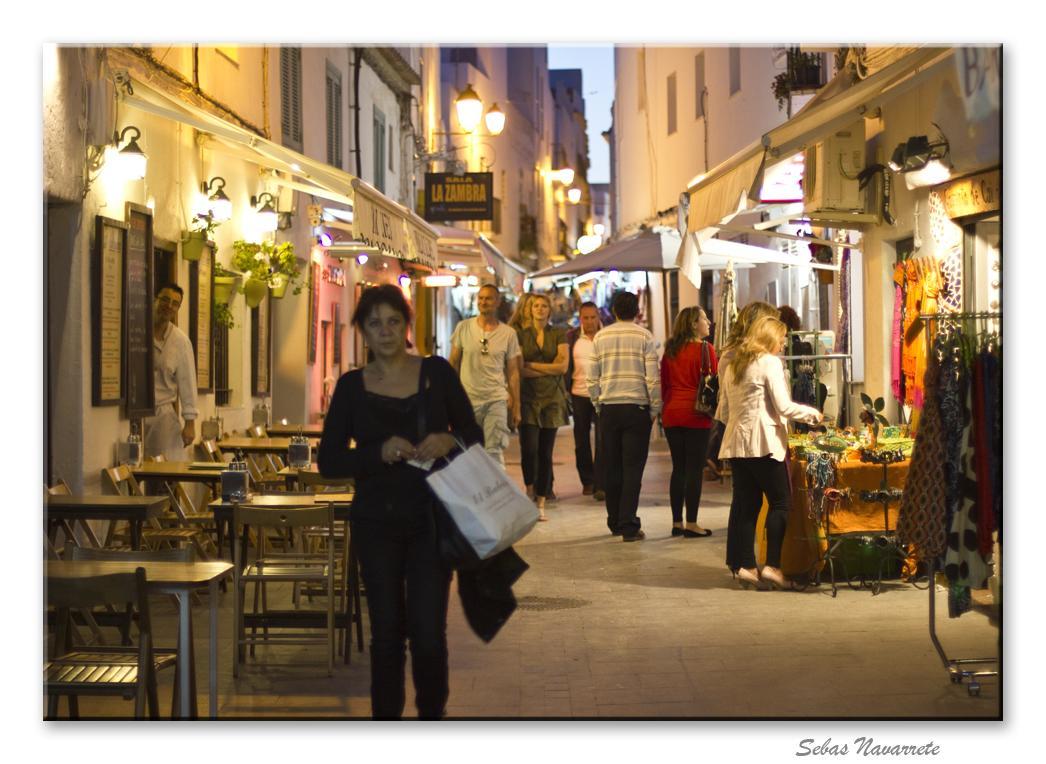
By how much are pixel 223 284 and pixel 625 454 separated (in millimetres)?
4333

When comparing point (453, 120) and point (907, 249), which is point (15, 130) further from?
point (453, 120)

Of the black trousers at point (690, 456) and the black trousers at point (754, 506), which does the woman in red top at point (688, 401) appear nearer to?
the black trousers at point (690, 456)

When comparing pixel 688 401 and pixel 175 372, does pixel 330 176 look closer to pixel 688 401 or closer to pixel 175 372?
pixel 175 372

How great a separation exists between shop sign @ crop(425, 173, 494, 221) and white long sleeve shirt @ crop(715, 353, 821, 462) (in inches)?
570

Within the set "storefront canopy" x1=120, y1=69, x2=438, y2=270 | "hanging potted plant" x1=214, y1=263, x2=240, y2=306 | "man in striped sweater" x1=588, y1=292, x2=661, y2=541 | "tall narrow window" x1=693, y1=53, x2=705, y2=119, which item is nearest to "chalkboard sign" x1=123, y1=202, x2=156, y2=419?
"storefront canopy" x1=120, y1=69, x2=438, y2=270

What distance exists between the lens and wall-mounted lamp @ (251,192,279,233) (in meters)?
14.6

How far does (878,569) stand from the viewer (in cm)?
955

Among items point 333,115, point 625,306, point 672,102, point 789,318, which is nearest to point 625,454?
point 625,306

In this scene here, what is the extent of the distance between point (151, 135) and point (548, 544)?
168 inches

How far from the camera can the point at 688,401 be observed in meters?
11.5

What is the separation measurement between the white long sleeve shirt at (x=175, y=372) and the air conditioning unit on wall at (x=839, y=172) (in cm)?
491

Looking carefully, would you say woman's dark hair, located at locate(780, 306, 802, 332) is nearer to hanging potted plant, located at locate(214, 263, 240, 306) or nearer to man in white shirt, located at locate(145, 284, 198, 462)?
hanging potted plant, located at locate(214, 263, 240, 306)

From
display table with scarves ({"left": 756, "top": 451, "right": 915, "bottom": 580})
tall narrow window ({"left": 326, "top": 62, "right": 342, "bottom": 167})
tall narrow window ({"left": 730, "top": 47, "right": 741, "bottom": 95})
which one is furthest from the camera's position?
tall narrow window ({"left": 730, "top": 47, "right": 741, "bottom": 95})

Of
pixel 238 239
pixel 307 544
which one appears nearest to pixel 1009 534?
pixel 307 544
